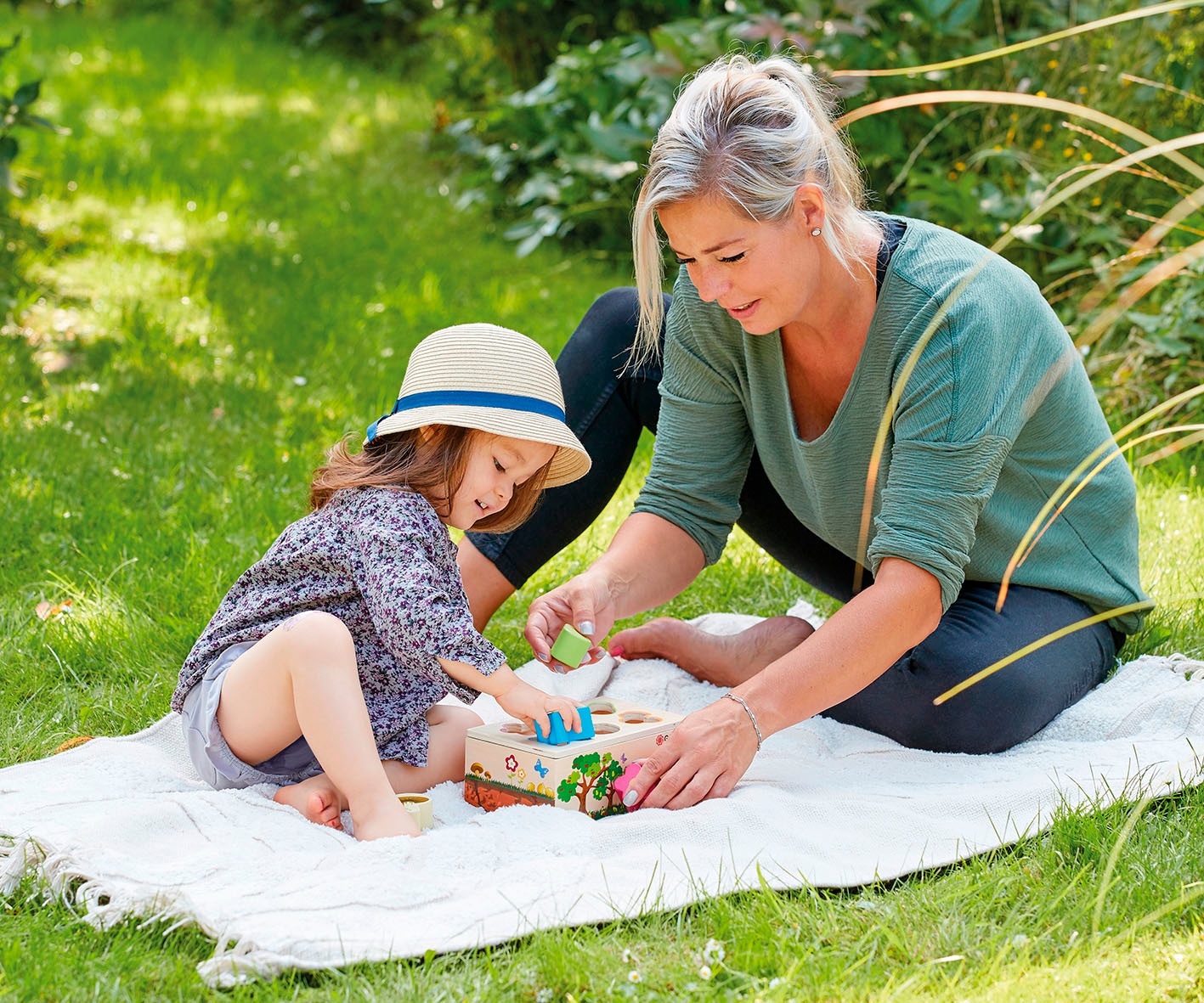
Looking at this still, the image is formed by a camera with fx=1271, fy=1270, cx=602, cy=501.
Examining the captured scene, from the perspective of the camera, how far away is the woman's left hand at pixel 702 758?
1.84m

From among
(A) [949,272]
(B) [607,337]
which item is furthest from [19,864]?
(A) [949,272]

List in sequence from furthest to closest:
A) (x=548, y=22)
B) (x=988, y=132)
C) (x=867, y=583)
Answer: (x=548, y=22) → (x=988, y=132) → (x=867, y=583)

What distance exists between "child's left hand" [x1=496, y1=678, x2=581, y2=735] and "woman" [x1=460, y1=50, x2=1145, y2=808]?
156 mm

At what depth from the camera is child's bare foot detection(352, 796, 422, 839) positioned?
176 cm

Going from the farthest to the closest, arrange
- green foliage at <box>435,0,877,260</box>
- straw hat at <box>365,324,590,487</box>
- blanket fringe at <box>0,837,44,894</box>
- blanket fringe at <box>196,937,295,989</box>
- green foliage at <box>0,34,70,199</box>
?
green foliage at <box>435,0,877,260</box>
green foliage at <box>0,34,70,199</box>
straw hat at <box>365,324,590,487</box>
blanket fringe at <box>0,837,44,894</box>
blanket fringe at <box>196,937,295,989</box>

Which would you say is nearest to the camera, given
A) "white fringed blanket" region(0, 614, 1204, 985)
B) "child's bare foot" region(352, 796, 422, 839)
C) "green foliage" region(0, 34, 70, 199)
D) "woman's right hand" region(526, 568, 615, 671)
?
"white fringed blanket" region(0, 614, 1204, 985)

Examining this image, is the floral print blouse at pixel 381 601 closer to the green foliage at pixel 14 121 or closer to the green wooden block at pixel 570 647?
the green wooden block at pixel 570 647

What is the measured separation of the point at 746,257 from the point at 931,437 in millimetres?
393

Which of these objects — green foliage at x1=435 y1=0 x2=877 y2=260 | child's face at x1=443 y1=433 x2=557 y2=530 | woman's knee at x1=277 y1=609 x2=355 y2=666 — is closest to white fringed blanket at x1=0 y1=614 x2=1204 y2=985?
woman's knee at x1=277 y1=609 x2=355 y2=666

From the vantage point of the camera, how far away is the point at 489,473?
202cm

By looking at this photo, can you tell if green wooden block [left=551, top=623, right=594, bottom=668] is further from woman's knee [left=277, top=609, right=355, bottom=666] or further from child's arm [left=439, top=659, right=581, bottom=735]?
woman's knee [left=277, top=609, right=355, bottom=666]

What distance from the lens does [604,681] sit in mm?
2570

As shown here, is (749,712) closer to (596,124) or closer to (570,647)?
(570,647)

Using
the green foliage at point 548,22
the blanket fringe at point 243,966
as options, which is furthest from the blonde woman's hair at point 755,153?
the green foliage at point 548,22
